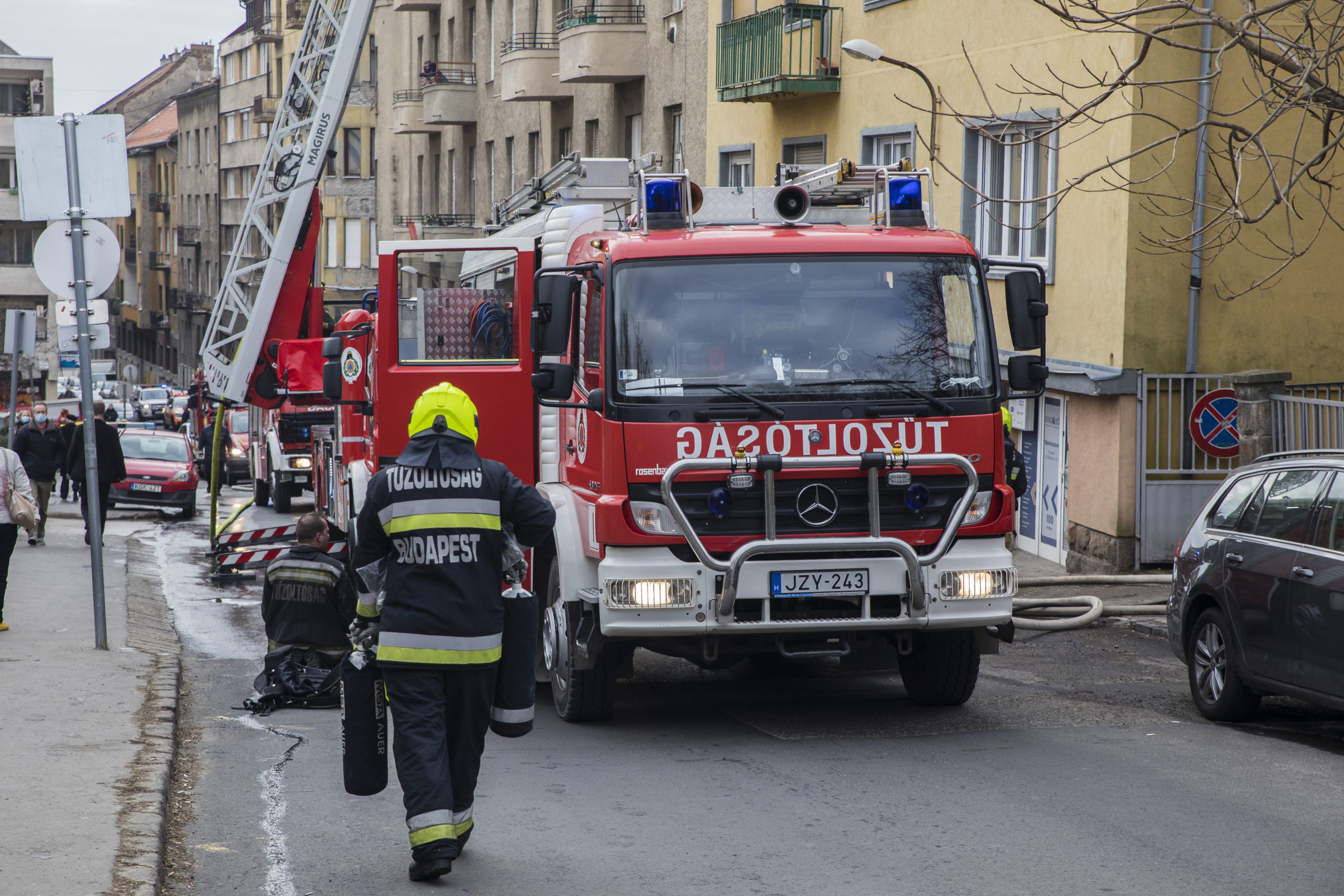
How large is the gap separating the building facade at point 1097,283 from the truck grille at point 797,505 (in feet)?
19.8

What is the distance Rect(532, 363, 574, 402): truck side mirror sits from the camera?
8.73m

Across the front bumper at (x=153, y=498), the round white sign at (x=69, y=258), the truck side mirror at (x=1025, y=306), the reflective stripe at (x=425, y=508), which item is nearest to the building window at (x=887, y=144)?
the round white sign at (x=69, y=258)

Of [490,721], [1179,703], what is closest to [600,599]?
[490,721]

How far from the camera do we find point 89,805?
6762 mm

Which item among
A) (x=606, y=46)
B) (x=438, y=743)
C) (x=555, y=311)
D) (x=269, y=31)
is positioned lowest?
(x=438, y=743)

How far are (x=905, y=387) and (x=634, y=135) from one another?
21282mm

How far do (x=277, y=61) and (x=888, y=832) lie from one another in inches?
2793

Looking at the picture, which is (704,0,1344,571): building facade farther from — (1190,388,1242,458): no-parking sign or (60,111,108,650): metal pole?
(60,111,108,650): metal pole

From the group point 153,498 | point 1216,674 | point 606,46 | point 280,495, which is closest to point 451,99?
point 606,46

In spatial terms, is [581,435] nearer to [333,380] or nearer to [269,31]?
[333,380]

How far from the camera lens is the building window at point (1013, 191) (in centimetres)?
1734

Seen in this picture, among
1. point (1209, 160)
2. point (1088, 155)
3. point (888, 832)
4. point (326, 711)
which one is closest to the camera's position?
point (888, 832)

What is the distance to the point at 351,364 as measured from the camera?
1354 centimetres

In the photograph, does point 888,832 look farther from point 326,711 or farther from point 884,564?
point 326,711
